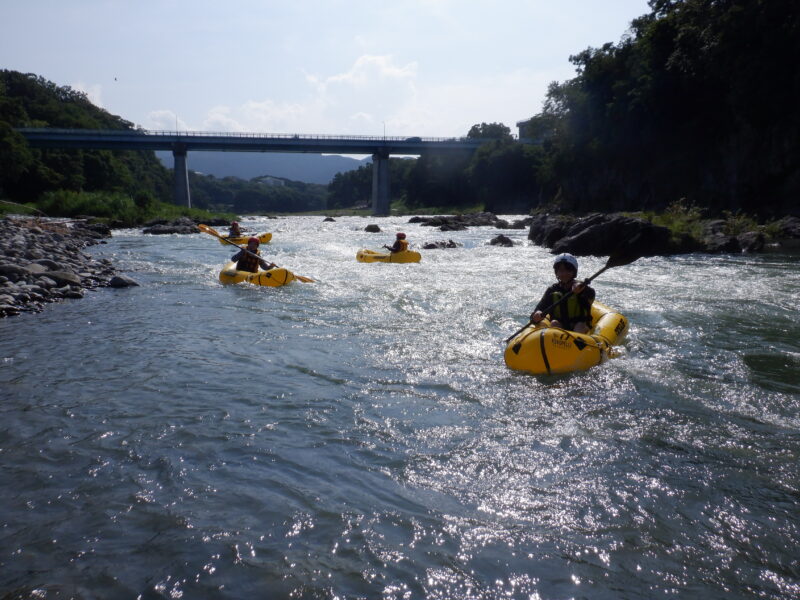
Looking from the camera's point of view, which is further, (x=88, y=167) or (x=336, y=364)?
(x=88, y=167)

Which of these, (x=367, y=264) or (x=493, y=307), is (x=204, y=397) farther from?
(x=367, y=264)

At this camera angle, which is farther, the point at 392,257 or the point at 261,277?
the point at 392,257

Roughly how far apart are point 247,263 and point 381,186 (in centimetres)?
4958

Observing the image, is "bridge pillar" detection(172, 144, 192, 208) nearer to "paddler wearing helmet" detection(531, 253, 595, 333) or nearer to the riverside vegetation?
the riverside vegetation

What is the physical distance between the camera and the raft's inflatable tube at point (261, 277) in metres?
10.8

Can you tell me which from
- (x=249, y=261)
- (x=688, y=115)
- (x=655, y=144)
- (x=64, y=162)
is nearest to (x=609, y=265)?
(x=249, y=261)

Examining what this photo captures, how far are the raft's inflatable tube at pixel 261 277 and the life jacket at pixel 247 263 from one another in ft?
0.60

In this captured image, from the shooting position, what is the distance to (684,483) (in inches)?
137

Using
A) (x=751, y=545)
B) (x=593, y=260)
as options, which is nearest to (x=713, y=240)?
(x=593, y=260)

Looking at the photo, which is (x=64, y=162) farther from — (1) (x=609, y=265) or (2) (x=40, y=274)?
(1) (x=609, y=265)

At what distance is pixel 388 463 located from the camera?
147 inches

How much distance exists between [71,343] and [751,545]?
21.2 ft

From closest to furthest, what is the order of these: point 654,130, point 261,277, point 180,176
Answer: point 261,277 < point 654,130 < point 180,176

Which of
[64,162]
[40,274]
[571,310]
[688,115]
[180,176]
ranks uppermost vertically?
[688,115]
